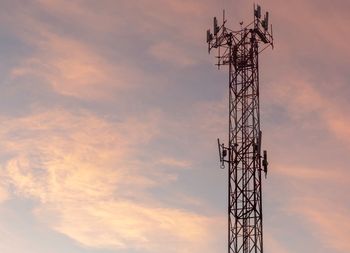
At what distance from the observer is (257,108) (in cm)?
5844

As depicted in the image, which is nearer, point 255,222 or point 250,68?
point 255,222

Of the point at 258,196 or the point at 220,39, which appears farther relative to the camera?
the point at 220,39

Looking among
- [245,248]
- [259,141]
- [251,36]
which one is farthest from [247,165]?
[251,36]

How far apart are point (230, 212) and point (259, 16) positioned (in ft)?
50.1

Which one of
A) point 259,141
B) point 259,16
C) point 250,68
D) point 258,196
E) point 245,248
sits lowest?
point 245,248

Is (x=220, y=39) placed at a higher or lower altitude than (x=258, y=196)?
higher

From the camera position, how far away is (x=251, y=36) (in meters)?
59.8

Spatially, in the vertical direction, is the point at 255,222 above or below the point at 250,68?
below

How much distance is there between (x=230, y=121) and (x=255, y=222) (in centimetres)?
813

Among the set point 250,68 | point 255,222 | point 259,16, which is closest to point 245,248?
point 255,222

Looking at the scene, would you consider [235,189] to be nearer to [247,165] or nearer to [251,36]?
[247,165]

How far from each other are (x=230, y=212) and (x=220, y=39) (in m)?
14.0

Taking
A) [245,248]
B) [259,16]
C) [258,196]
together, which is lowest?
[245,248]

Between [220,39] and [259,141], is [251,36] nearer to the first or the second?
[220,39]
